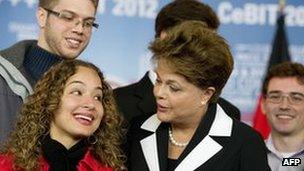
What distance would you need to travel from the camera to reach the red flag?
4.86 meters

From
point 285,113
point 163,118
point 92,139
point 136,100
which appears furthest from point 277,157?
point 92,139

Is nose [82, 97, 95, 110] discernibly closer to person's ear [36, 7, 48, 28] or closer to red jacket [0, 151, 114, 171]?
red jacket [0, 151, 114, 171]

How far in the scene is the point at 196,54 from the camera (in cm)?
266

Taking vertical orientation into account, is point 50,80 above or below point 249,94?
above

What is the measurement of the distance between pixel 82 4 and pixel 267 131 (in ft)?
7.12

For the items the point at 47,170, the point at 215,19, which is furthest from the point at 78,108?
the point at 215,19

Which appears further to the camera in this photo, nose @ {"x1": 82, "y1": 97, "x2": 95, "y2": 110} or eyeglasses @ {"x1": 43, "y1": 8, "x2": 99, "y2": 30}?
eyeglasses @ {"x1": 43, "y1": 8, "x2": 99, "y2": 30}

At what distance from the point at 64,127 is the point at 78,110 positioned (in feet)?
0.26

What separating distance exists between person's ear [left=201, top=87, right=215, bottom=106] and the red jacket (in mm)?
424

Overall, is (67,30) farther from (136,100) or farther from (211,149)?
(211,149)

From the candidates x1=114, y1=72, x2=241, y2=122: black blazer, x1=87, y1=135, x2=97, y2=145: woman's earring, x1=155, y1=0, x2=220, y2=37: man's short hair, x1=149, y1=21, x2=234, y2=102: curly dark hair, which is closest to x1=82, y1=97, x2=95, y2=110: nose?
x1=87, y1=135, x2=97, y2=145: woman's earring

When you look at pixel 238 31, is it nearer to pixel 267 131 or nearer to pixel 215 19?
pixel 267 131

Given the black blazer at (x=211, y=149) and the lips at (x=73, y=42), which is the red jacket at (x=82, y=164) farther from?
the lips at (x=73, y=42)

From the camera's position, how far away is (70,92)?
8.77 ft
